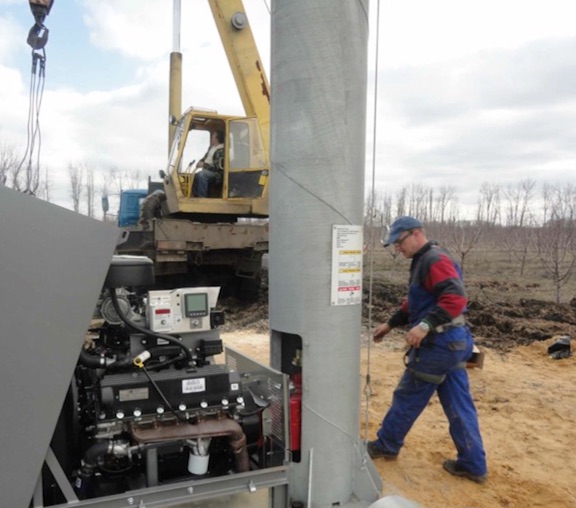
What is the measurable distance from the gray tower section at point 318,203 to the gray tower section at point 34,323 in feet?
3.56

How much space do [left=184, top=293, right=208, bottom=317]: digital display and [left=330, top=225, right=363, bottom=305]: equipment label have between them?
664 mm

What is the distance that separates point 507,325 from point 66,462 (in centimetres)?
766

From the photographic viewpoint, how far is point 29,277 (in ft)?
6.12

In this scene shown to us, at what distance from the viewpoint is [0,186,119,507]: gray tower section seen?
181 cm

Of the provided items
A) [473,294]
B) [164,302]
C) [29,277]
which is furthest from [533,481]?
[473,294]

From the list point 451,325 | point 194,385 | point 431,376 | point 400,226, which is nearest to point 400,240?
point 400,226

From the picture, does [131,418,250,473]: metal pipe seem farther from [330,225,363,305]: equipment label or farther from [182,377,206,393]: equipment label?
[330,225,363,305]: equipment label

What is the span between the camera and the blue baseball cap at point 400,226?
352 centimetres

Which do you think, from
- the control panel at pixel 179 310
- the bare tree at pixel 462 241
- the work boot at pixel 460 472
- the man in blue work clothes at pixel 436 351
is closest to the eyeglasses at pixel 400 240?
the man in blue work clothes at pixel 436 351

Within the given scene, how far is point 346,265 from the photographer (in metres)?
2.73

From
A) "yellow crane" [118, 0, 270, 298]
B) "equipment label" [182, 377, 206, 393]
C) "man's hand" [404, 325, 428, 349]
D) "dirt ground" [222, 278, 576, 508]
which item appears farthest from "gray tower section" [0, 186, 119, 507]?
"yellow crane" [118, 0, 270, 298]

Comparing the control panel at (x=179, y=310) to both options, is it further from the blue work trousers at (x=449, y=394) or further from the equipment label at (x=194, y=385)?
the blue work trousers at (x=449, y=394)

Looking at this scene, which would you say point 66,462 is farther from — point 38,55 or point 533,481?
point 38,55

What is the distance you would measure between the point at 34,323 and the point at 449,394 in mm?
2707
